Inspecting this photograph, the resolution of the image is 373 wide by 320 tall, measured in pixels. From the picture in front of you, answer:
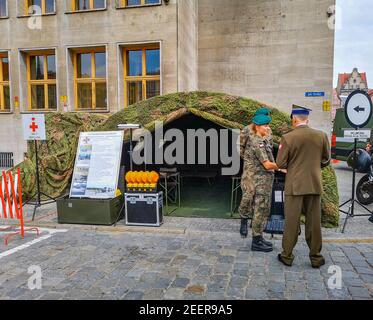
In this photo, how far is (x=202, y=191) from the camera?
9.71m

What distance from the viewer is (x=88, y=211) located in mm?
6520

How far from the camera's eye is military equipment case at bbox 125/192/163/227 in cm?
633

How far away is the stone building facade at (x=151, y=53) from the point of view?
14156 millimetres

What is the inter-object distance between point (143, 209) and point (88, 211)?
1.09 metres

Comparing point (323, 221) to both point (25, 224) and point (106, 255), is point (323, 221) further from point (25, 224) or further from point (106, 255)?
point (25, 224)

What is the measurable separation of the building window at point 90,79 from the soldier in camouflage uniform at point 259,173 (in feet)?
36.8

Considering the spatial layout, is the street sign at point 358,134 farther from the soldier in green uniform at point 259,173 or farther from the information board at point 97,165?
the information board at point 97,165

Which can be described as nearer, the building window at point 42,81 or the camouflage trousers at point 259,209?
the camouflage trousers at point 259,209

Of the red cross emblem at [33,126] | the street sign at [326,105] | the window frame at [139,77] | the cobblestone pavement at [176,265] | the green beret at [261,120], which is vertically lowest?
the cobblestone pavement at [176,265]

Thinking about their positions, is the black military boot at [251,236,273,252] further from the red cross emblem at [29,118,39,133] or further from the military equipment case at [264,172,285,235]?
the red cross emblem at [29,118,39,133]

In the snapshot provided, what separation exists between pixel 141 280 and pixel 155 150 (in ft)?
20.1

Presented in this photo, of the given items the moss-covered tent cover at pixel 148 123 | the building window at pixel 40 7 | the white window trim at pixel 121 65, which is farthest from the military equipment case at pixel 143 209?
the building window at pixel 40 7

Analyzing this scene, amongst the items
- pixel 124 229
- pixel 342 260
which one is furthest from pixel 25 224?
pixel 342 260

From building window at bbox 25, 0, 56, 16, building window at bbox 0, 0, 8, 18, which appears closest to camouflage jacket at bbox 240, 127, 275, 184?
building window at bbox 25, 0, 56, 16
